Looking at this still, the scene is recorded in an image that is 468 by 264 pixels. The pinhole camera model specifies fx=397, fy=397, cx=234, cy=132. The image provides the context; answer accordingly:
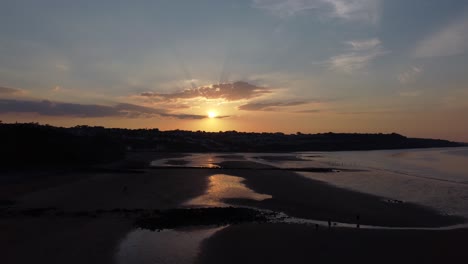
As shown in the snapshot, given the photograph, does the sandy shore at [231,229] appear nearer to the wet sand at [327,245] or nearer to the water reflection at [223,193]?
the wet sand at [327,245]

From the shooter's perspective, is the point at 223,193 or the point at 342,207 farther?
the point at 223,193

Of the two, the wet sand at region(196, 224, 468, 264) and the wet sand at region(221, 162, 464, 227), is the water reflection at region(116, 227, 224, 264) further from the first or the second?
the wet sand at region(221, 162, 464, 227)

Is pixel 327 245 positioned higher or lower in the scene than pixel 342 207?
lower

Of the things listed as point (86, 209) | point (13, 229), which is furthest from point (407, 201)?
point (13, 229)

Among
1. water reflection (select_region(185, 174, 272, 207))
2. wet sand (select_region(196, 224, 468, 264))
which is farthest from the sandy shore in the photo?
water reflection (select_region(185, 174, 272, 207))

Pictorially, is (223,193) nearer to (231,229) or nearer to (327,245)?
(231,229)

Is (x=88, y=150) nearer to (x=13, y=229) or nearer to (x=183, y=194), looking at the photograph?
(x=183, y=194)

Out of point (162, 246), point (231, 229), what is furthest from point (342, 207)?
point (162, 246)
